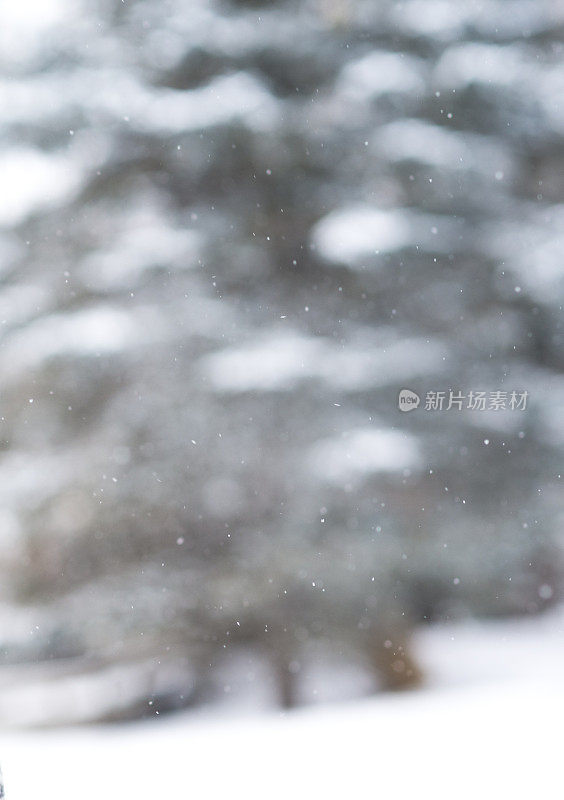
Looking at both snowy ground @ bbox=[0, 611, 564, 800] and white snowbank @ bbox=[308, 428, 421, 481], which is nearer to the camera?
snowy ground @ bbox=[0, 611, 564, 800]

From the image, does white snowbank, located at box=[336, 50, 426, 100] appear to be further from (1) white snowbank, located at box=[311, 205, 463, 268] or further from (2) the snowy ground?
(2) the snowy ground

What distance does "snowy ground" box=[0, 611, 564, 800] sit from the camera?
1.15m

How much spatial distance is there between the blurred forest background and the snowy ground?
0.07 metres

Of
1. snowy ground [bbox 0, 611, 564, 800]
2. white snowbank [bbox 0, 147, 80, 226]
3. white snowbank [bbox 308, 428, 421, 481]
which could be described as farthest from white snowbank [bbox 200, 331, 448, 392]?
snowy ground [bbox 0, 611, 564, 800]

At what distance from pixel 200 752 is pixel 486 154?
1376 millimetres

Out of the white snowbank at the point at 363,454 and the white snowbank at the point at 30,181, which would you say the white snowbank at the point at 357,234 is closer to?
the white snowbank at the point at 363,454

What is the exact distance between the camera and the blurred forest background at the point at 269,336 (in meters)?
1.42

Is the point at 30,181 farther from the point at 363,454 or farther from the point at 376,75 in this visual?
the point at 363,454

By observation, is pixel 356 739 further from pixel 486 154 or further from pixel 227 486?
pixel 486 154

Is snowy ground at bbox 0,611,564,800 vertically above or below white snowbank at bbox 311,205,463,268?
below

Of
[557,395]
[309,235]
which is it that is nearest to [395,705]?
[557,395]

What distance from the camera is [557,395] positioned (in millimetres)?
1515

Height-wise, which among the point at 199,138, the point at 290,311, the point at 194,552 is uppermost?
the point at 199,138

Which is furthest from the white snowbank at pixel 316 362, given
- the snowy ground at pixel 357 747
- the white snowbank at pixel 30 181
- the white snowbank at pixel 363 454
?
the snowy ground at pixel 357 747
